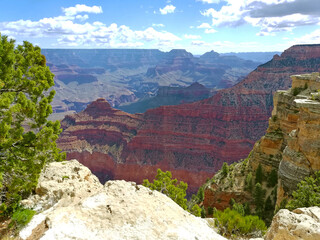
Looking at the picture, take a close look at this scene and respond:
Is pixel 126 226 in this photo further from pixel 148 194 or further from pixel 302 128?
pixel 302 128

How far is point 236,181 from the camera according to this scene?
33812 millimetres

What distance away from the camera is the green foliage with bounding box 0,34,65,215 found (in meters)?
11.9

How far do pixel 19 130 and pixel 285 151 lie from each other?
21.4 m

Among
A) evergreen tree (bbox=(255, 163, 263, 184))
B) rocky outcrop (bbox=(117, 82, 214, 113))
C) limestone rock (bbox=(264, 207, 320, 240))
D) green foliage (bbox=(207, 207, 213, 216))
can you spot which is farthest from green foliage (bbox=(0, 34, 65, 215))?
rocky outcrop (bbox=(117, 82, 214, 113))

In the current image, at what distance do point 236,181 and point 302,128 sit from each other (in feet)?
49.6

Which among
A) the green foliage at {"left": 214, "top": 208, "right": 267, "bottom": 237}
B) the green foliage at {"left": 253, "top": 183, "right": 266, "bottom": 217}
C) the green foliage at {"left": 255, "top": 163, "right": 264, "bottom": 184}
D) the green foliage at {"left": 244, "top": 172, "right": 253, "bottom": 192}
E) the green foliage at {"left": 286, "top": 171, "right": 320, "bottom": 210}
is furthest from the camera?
the green foliage at {"left": 244, "top": 172, "right": 253, "bottom": 192}

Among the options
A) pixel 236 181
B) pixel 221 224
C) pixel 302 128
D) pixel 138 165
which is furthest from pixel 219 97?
pixel 221 224

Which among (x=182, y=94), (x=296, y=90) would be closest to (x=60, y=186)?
(x=296, y=90)

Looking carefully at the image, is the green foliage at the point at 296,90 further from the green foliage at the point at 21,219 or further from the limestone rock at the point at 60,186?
the green foliage at the point at 21,219

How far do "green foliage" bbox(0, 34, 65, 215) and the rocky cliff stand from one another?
19319 millimetres

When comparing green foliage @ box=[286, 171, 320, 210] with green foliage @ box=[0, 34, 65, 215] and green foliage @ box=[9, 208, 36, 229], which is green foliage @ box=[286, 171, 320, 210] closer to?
green foliage @ box=[9, 208, 36, 229]

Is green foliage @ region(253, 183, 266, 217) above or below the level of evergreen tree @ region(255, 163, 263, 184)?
below

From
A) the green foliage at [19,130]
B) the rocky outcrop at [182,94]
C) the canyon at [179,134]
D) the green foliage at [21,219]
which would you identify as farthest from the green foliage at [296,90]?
the rocky outcrop at [182,94]

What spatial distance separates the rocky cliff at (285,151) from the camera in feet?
66.8
